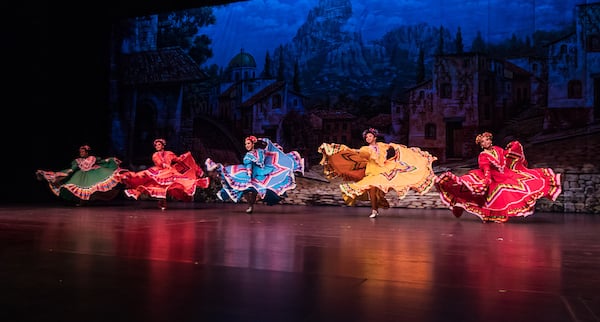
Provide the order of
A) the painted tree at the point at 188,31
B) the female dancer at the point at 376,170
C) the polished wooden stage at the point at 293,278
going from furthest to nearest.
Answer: the painted tree at the point at 188,31 < the female dancer at the point at 376,170 < the polished wooden stage at the point at 293,278

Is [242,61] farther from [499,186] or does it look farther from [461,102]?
[499,186]

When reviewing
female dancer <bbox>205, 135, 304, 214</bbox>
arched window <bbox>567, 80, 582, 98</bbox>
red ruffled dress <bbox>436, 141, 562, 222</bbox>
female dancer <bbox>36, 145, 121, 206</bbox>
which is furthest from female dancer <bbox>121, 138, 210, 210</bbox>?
arched window <bbox>567, 80, 582, 98</bbox>

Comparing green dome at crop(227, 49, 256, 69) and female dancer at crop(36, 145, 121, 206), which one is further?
green dome at crop(227, 49, 256, 69)

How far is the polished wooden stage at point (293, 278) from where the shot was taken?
4.71 ft

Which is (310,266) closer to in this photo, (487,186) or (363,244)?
(363,244)

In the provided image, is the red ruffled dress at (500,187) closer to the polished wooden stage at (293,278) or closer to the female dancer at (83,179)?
→ the polished wooden stage at (293,278)

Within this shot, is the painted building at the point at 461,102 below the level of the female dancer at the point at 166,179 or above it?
above

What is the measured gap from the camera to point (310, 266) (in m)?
2.25

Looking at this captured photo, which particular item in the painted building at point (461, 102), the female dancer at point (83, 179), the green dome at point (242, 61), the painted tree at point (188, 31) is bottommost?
the female dancer at point (83, 179)

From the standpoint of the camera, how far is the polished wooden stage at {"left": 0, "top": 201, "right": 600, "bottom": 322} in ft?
4.71

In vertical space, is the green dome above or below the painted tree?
below

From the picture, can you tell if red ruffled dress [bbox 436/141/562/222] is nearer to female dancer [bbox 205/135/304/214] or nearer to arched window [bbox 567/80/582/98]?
female dancer [bbox 205/135/304/214]


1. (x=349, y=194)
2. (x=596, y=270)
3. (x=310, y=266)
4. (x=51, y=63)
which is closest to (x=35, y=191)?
(x=51, y=63)

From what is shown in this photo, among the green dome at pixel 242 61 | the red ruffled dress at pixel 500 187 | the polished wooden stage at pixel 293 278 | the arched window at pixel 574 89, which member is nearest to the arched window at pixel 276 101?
the green dome at pixel 242 61
